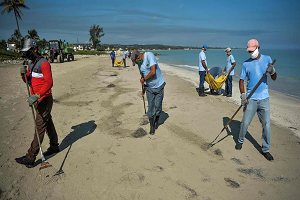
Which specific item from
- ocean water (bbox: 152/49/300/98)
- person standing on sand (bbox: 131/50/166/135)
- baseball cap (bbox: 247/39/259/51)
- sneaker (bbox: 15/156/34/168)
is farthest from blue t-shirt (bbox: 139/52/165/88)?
ocean water (bbox: 152/49/300/98)

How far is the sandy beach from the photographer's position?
9.13ft

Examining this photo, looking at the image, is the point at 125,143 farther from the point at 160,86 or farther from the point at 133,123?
the point at 160,86

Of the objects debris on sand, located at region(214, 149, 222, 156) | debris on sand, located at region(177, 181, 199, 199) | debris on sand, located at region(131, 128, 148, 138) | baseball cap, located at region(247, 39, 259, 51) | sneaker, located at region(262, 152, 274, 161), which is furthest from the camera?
debris on sand, located at region(131, 128, 148, 138)

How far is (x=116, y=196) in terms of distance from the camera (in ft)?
8.73

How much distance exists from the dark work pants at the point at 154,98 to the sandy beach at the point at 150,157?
58 cm

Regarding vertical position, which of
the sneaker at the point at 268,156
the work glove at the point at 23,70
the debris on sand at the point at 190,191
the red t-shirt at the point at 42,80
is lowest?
the debris on sand at the point at 190,191

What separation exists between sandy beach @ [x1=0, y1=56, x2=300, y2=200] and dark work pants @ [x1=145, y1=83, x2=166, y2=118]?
583 mm

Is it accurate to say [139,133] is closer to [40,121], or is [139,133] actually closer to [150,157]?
[150,157]

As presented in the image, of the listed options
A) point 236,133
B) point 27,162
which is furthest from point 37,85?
point 236,133

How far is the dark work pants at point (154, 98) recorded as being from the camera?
164 inches

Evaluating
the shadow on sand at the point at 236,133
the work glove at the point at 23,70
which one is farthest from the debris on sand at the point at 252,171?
the work glove at the point at 23,70

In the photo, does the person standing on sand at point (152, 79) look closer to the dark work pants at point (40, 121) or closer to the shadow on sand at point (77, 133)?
the shadow on sand at point (77, 133)

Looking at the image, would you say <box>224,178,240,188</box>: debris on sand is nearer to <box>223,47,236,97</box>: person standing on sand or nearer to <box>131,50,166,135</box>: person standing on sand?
<box>131,50,166,135</box>: person standing on sand

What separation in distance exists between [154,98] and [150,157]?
1332mm
